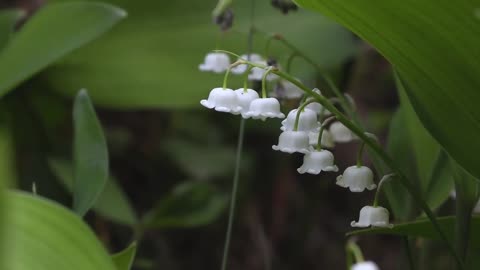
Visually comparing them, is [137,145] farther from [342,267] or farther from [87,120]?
[87,120]

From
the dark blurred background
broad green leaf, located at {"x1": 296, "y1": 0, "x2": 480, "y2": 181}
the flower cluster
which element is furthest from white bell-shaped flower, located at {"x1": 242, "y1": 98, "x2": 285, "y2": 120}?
the dark blurred background

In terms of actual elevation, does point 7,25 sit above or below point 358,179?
above

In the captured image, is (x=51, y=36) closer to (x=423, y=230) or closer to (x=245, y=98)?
(x=245, y=98)

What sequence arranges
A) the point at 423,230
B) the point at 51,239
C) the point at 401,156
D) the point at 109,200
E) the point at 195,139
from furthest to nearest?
the point at 195,139 < the point at 109,200 < the point at 401,156 < the point at 423,230 < the point at 51,239

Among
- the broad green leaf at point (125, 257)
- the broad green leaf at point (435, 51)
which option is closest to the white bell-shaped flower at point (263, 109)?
the broad green leaf at point (435, 51)

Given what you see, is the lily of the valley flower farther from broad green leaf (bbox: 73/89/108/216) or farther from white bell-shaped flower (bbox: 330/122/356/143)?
broad green leaf (bbox: 73/89/108/216)

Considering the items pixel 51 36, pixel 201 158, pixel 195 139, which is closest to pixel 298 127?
pixel 51 36
